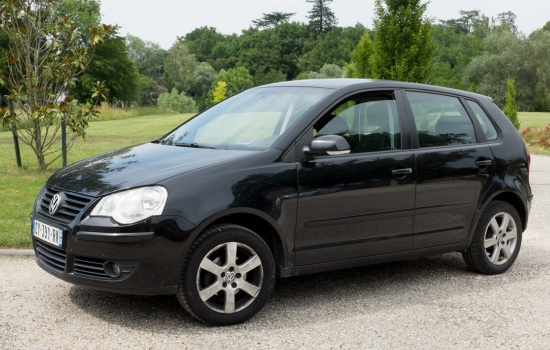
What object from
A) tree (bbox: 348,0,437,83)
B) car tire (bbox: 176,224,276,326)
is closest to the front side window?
car tire (bbox: 176,224,276,326)

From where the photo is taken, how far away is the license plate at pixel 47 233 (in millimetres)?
3961

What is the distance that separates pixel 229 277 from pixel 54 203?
131 centimetres

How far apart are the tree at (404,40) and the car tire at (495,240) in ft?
27.6

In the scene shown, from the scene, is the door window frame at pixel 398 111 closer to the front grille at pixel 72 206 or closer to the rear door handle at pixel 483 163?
the rear door handle at pixel 483 163

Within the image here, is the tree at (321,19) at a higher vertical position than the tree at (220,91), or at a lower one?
higher

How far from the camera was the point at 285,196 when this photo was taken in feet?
13.7

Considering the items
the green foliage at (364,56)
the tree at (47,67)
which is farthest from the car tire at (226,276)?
the green foliage at (364,56)

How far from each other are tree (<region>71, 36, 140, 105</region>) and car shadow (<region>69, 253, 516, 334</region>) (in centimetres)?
5230

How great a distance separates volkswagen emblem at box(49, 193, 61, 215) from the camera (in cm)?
407

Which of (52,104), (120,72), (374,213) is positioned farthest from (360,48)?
(120,72)

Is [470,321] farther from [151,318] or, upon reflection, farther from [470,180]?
[151,318]

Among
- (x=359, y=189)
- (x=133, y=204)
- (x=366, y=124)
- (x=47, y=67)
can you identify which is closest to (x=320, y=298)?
(x=359, y=189)

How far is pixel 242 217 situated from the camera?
4184mm

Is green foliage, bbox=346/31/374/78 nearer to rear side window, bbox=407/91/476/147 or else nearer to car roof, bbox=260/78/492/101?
rear side window, bbox=407/91/476/147
